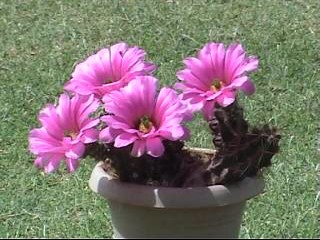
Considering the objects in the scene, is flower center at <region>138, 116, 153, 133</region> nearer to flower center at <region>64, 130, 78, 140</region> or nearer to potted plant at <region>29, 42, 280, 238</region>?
potted plant at <region>29, 42, 280, 238</region>

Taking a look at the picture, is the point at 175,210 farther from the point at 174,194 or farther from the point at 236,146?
the point at 236,146

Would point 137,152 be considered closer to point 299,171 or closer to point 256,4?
point 299,171

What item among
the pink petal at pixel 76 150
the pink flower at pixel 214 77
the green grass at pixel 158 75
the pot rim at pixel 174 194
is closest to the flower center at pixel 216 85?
the pink flower at pixel 214 77

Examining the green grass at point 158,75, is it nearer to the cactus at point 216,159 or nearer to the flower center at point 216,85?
the cactus at point 216,159

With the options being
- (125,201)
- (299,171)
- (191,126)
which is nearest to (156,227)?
(125,201)

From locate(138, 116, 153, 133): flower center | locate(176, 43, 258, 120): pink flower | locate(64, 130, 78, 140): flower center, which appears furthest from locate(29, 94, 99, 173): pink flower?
locate(176, 43, 258, 120): pink flower

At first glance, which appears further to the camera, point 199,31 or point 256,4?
point 256,4
